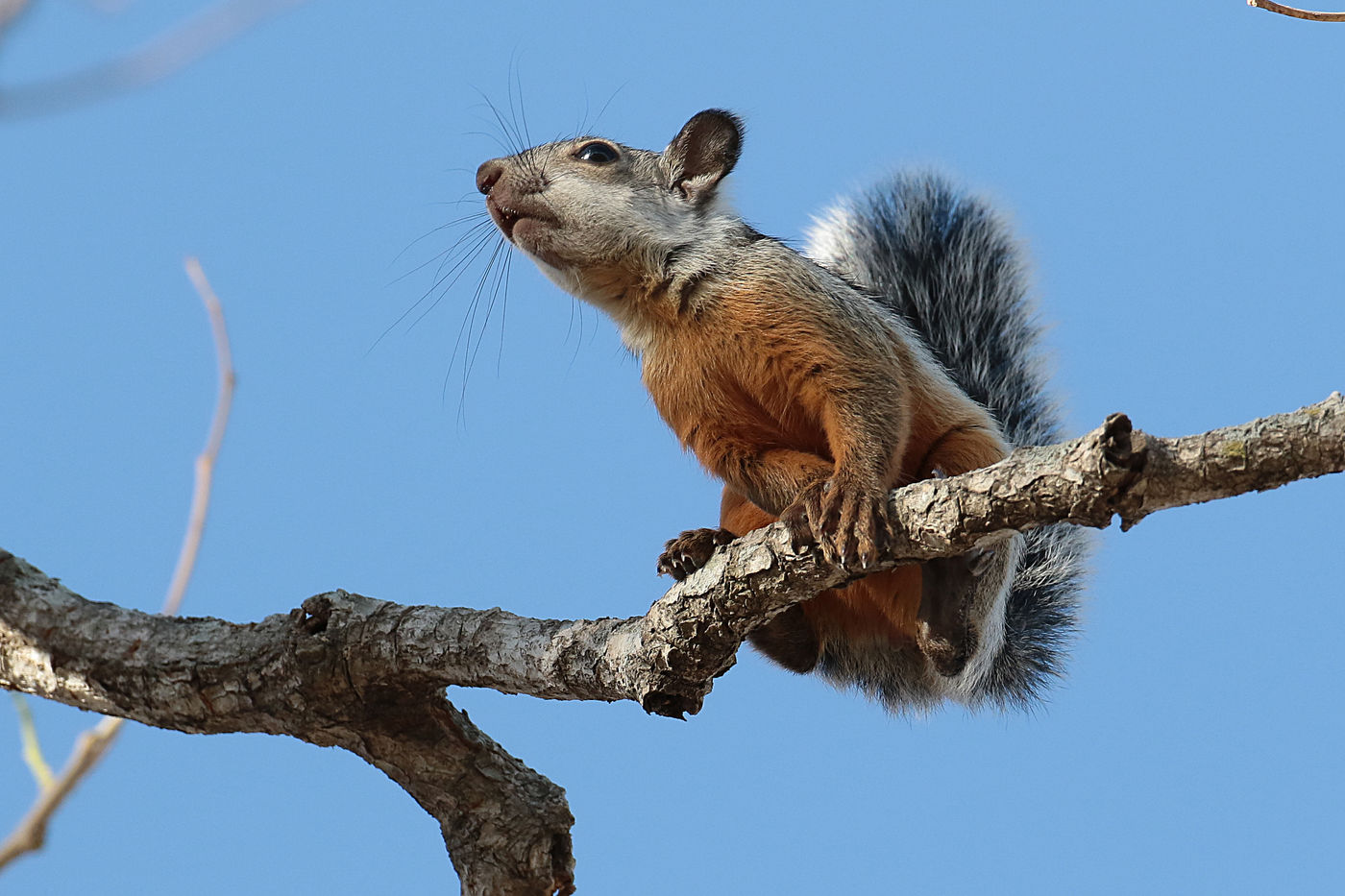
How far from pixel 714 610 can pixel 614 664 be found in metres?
0.28

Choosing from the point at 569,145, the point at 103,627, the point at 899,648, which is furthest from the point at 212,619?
the point at 899,648

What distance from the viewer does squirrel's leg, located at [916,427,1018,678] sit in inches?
120

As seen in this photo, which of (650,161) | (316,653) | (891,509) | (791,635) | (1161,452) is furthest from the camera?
(650,161)

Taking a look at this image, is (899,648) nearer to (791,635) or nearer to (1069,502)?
(791,635)

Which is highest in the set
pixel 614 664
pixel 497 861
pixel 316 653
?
pixel 316 653

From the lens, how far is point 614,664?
110 inches

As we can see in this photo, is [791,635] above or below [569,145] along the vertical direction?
below

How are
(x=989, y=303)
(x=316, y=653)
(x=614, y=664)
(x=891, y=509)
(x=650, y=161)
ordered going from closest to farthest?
1. (x=891, y=509)
2. (x=614, y=664)
3. (x=316, y=653)
4. (x=650, y=161)
5. (x=989, y=303)

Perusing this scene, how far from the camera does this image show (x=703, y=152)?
11.7 feet

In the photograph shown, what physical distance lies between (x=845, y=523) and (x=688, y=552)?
0.61 metres

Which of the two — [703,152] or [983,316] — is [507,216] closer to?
[703,152]

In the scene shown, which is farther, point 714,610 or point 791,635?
point 791,635

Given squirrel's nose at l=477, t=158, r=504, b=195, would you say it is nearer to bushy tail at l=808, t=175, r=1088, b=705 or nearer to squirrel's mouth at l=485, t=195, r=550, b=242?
squirrel's mouth at l=485, t=195, r=550, b=242

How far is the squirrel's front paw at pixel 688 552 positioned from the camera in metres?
3.08
